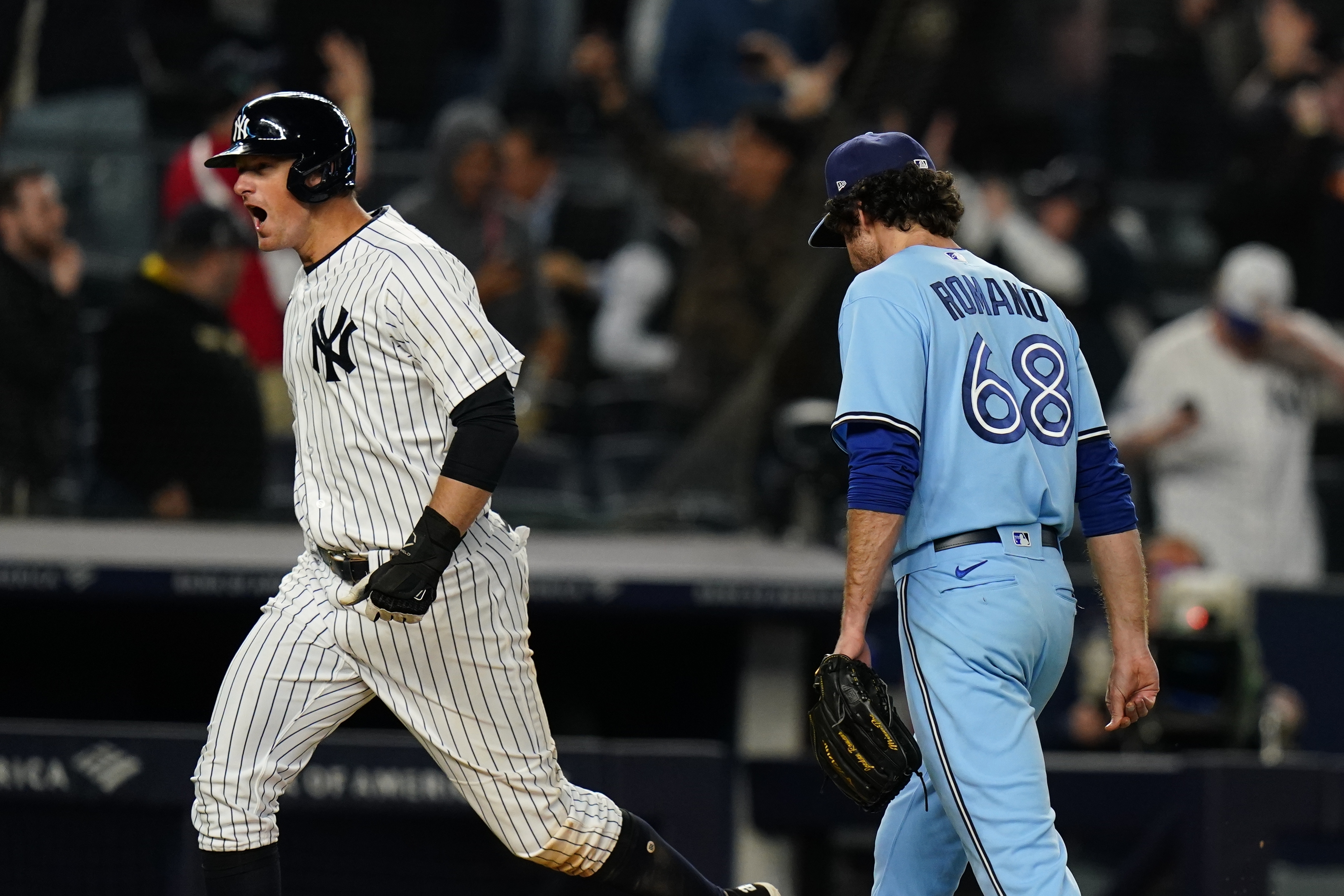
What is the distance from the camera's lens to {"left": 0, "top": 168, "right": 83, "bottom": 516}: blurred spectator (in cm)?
610

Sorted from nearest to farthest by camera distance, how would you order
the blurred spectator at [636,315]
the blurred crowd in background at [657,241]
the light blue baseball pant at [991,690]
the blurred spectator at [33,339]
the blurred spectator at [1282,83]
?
the light blue baseball pant at [991,690], the blurred spectator at [33,339], the blurred crowd in background at [657,241], the blurred spectator at [636,315], the blurred spectator at [1282,83]

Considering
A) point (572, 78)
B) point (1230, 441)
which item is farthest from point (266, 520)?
point (1230, 441)

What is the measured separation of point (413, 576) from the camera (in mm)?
3020

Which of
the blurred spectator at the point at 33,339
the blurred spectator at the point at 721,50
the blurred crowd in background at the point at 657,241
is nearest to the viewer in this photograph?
the blurred spectator at the point at 33,339

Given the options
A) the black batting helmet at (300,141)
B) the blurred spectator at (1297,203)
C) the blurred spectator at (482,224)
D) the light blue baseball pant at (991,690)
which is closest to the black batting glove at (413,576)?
the black batting helmet at (300,141)

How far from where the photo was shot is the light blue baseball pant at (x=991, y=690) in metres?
2.88

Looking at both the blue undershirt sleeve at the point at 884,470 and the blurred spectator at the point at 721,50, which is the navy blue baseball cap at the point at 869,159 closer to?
the blue undershirt sleeve at the point at 884,470

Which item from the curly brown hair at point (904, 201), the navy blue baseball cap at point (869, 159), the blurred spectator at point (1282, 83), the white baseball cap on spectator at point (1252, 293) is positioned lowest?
the curly brown hair at point (904, 201)

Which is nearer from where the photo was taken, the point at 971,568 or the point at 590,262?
the point at 971,568

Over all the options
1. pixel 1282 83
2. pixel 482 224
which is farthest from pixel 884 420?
pixel 1282 83

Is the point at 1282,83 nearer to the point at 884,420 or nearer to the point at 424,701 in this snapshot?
the point at 884,420

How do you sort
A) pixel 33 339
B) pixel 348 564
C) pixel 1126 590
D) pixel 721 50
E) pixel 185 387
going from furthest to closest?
pixel 721 50
pixel 33 339
pixel 185 387
pixel 348 564
pixel 1126 590

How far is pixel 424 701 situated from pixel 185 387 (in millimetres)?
3011

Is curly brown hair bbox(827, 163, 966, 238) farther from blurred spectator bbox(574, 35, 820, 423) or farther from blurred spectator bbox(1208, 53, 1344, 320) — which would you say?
blurred spectator bbox(1208, 53, 1344, 320)
